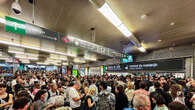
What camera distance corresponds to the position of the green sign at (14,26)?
2.64 meters

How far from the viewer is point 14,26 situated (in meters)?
2.74

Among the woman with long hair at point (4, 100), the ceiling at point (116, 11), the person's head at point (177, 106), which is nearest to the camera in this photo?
the person's head at point (177, 106)

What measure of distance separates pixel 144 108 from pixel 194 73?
346 inches

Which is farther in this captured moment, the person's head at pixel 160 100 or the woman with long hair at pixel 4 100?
the woman with long hair at pixel 4 100

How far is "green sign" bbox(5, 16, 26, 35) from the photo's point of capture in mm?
2643

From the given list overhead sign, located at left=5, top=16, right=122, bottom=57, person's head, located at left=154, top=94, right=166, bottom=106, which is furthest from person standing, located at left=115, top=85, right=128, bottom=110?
overhead sign, located at left=5, top=16, right=122, bottom=57

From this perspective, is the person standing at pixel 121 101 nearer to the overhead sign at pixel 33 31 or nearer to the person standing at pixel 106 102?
the person standing at pixel 106 102

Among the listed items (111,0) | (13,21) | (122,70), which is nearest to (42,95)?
(13,21)

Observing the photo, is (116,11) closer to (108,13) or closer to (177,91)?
(108,13)

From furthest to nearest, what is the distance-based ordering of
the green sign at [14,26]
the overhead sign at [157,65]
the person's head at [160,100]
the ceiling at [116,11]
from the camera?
1. the overhead sign at [157,65]
2. the ceiling at [116,11]
3. the green sign at [14,26]
4. the person's head at [160,100]

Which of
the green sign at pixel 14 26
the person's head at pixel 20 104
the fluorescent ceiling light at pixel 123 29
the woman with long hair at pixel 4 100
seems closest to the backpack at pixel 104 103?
the person's head at pixel 20 104

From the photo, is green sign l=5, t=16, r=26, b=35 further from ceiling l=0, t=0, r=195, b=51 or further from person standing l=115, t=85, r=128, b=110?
person standing l=115, t=85, r=128, b=110

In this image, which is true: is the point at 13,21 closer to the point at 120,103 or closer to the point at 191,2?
the point at 120,103

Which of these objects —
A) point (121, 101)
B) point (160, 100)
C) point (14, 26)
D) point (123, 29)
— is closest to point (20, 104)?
point (14, 26)
